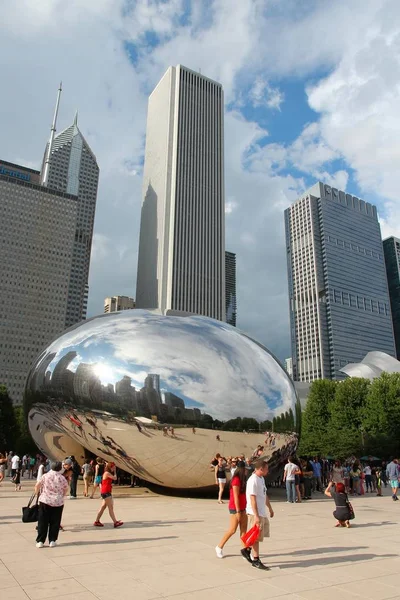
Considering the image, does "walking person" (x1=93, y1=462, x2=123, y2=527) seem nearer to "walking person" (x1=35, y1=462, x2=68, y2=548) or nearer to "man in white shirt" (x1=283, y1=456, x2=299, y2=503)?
"walking person" (x1=35, y1=462, x2=68, y2=548)

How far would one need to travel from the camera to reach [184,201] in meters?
142

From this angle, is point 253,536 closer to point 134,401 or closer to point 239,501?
point 239,501

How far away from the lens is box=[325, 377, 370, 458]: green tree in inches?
1612

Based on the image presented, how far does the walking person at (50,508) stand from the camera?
6.98 m

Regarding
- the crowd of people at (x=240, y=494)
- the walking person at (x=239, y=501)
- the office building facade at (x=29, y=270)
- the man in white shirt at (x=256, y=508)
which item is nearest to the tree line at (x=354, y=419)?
the crowd of people at (x=240, y=494)

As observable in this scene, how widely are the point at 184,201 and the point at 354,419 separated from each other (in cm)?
10881

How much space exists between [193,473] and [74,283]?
599 feet

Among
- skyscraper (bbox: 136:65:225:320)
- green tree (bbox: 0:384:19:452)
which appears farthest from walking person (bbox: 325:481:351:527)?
skyscraper (bbox: 136:65:225:320)

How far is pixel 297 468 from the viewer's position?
1379cm

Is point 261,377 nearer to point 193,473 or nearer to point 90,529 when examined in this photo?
point 193,473

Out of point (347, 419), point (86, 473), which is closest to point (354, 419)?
point (347, 419)

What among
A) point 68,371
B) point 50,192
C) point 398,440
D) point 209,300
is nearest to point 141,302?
point 209,300

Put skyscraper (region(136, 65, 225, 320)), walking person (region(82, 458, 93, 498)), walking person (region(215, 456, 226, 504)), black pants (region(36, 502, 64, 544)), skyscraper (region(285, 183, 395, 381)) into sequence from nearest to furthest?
black pants (region(36, 502, 64, 544)) < walking person (region(215, 456, 226, 504)) < walking person (region(82, 458, 93, 498)) < skyscraper (region(136, 65, 225, 320)) < skyscraper (region(285, 183, 395, 381))

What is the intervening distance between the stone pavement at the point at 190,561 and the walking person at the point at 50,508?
201 mm
